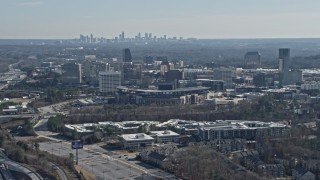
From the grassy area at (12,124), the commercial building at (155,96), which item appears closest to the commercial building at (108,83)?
the commercial building at (155,96)

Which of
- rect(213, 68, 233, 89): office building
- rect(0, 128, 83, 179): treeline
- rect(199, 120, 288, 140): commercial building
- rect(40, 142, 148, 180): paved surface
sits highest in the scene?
rect(213, 68, 233, 89): office building

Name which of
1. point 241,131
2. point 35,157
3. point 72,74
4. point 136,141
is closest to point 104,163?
point 35,157

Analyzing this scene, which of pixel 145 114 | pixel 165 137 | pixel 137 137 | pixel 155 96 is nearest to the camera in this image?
pixel 137 137

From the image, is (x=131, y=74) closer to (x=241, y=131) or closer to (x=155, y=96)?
(x=155, y=96)

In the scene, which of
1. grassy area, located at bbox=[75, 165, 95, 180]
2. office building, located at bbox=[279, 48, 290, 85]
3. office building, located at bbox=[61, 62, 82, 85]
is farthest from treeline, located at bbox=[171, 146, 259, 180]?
office building, located at bbox=[61, 62, 82, 85]

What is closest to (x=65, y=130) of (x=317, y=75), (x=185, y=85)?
(x=185, y=85)

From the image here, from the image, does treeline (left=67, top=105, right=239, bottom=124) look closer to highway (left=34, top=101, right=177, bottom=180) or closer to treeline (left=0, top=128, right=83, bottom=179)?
highway (left=34, top=101, right=177, bottom=180)

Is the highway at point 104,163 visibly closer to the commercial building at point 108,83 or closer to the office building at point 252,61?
the commercial building at point 108,83

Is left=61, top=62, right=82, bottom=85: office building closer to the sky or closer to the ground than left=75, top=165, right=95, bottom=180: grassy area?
closer to the sky

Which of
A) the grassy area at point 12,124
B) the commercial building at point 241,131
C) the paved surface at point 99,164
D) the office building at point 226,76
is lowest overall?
the grassy area at point 12,124

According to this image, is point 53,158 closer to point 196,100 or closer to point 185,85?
point 196,100
